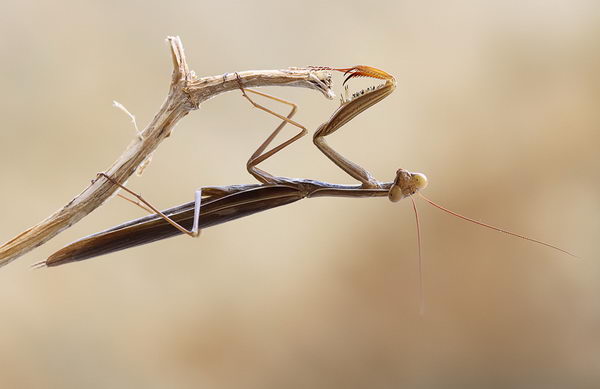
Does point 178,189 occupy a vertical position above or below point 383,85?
below

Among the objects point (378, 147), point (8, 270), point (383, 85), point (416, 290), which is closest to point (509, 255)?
point (416, 290)

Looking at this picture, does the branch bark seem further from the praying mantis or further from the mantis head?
the mantis head

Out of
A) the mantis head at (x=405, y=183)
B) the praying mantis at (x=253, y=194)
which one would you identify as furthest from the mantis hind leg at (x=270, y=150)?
the mantis head at (x=405, y=183)

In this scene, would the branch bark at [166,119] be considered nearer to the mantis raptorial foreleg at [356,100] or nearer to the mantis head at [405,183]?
the mantis raptorial foreleg at [356,100]

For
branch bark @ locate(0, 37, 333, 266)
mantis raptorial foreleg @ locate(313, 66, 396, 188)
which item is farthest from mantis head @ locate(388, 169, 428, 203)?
branch bark @ locate(0, 37, 333, 266)

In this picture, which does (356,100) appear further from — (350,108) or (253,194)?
(253,194)

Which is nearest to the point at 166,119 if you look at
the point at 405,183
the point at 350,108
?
the point at 350,108

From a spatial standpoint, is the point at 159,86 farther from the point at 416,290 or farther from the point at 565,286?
the point at 565,286
